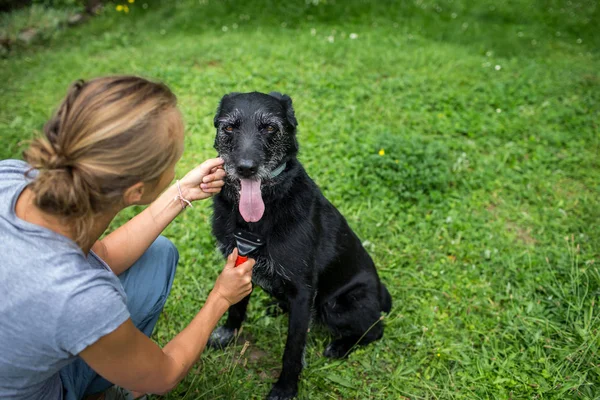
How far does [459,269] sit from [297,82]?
3750mm

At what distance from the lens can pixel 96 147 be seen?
1.59 meters

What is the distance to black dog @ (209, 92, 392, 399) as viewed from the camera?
260 cm

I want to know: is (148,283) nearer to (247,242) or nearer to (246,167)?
(247,242)

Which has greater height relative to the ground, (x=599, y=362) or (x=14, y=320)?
(x=14, y=320)

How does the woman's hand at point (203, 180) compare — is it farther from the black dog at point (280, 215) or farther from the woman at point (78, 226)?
the woman at point (78, 226)

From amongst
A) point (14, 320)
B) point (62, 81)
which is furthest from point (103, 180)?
point (62, 81)

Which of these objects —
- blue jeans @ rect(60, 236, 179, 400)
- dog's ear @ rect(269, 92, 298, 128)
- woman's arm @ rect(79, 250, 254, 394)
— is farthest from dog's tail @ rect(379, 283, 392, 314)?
blue jeans @ rect(60, 236, 179, 400)

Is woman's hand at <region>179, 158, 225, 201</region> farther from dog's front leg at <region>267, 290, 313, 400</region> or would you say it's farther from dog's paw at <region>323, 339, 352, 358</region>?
dog's paw at <region>323, 339, 352, 358</region>

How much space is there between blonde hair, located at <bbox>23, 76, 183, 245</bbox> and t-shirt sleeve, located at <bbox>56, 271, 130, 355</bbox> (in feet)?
0.83

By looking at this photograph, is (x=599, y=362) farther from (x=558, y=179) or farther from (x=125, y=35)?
(x=125, y=35)

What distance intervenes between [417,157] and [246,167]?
2723mm

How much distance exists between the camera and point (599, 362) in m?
2.87


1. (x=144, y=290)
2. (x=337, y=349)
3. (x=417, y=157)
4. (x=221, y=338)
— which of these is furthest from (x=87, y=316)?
(x=417, y=157)

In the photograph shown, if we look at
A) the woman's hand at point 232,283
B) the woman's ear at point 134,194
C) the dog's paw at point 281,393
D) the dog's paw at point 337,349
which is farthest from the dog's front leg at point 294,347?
the woman's ear at point 134,194
